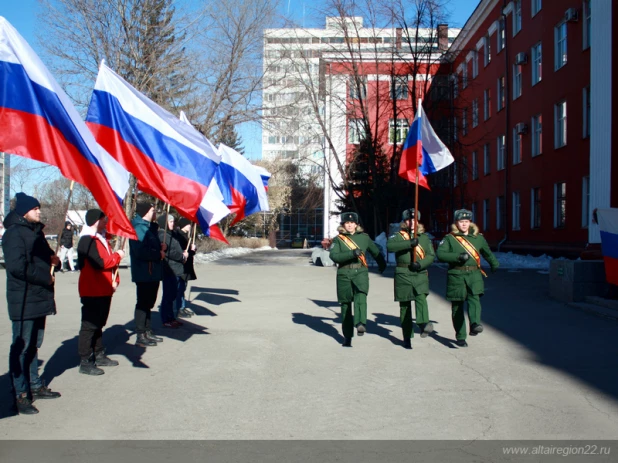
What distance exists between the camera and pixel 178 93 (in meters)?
27.4

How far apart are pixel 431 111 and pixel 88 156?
2722 cm

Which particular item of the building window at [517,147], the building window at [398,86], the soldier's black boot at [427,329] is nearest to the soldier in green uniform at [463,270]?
the soldier's black boot at [427,329]

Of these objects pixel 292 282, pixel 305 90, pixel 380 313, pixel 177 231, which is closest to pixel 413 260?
pixel 380 313

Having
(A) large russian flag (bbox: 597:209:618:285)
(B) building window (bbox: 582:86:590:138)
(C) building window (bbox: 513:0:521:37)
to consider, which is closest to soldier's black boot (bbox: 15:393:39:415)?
(A) large russian flag (bbox: 597:209:618:285)

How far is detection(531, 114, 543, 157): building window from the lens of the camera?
2825cm

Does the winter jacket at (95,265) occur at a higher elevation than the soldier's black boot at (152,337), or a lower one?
higher

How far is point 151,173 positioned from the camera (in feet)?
24.0

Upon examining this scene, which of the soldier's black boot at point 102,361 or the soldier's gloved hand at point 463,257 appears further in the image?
the soldier's gloved hand at point 463,257

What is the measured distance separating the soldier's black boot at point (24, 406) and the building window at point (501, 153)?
30814mm

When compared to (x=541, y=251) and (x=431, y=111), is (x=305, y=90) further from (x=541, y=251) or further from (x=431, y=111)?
(x=541, y=251)

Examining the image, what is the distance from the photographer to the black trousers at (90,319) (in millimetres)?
6629

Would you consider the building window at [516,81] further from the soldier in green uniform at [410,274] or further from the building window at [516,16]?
the soldier in green uniform at [410,274]

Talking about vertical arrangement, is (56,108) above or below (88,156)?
above

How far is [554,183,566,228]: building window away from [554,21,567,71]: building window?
487cm
